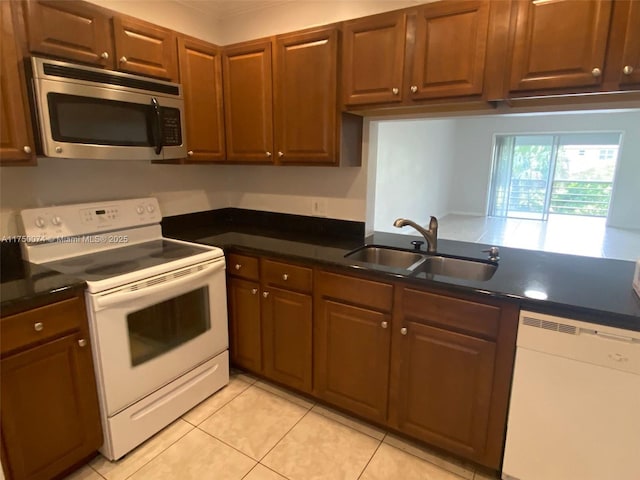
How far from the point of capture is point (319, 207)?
2.63 metres

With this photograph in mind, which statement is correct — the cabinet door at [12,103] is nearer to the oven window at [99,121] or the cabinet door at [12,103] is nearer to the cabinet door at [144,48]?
the oven window at [99,121]

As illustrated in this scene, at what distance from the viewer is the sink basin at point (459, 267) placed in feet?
6.41

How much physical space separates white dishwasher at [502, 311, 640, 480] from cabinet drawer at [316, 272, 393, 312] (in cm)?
59

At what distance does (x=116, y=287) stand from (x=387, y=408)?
145cm

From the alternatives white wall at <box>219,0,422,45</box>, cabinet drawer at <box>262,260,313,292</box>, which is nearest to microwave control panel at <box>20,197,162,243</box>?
cabinet drawer at <box>262,260,313,292</box>

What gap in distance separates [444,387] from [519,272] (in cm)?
66

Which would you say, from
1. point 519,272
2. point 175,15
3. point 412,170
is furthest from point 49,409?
point 412,170

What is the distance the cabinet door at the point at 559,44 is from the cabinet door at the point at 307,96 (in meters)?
0.93

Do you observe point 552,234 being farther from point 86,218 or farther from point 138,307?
point 86,218

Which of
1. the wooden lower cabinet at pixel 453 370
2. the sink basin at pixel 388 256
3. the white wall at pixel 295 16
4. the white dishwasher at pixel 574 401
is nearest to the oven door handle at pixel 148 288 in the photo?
the sink basin at pixel 388 256

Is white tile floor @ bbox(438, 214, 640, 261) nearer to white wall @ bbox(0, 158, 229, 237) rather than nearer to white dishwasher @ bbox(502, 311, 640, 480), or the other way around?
white dishwasher @ bbox(502, 311, 640, 480)

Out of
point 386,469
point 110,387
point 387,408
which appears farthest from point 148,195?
point 386,469

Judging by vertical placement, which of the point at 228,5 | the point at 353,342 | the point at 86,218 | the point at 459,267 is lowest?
the point at 353,342

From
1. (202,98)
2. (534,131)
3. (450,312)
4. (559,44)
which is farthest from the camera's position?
(534,131)
